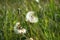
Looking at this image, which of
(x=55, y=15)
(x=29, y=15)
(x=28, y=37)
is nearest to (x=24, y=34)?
(x=28, y=37)

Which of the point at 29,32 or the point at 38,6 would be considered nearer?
the point at 29,32

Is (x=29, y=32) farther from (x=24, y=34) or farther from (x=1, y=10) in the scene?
(x=1, y=10)

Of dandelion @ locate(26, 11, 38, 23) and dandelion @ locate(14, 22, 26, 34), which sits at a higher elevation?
dandelion @ locate(26, 11, 38, 23)

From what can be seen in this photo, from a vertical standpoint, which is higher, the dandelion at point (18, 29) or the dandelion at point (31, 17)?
the dandelion at point (31, 17)

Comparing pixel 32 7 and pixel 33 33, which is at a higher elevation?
pixel 32 7

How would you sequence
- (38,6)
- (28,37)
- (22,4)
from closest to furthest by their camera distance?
(28,37)
(38,6)
(22,4)

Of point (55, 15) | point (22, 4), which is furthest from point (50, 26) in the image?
point (22, 4)


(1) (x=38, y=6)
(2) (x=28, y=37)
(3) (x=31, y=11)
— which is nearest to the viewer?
(2) (x=28, y=37)
